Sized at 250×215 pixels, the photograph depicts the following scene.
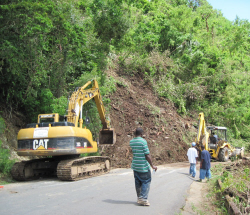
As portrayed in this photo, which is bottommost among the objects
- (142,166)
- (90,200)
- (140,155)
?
(90,200)

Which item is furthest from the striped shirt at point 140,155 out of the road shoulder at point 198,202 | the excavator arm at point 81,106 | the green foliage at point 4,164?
the green foliage at point 4,164

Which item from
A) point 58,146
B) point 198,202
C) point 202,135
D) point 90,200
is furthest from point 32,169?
point 202,135

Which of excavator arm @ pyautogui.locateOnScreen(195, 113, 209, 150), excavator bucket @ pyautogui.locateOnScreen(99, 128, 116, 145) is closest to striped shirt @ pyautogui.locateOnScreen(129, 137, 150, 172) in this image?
excavator bucket @ pyautogui.locateOnScreen(99, 128, 116, 145)

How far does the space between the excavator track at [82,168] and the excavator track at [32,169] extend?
1367 mm

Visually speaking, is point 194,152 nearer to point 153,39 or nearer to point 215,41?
point 153,39

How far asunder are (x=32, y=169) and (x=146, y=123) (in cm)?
1229

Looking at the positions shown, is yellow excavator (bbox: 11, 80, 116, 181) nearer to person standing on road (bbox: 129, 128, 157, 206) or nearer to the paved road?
the paved road

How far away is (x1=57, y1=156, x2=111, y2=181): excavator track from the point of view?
35.6 ft

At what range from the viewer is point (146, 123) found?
22.7m

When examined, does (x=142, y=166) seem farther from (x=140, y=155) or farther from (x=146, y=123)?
(x=146, y=123)

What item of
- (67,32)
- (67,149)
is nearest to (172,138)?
(67,32)

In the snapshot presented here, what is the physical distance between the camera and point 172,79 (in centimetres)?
2994

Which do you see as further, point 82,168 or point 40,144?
point 82,168

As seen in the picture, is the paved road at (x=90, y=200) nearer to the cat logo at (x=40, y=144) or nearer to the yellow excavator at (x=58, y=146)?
the yellow excavator at (x=58, y=146)
